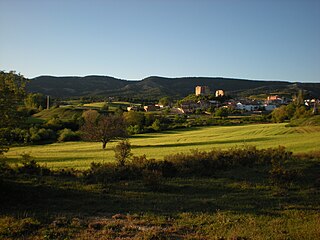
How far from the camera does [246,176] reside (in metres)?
19.7

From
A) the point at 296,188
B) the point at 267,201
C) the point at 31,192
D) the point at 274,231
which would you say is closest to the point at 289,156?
the point at 296,188

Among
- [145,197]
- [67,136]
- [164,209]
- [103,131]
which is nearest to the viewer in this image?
[164,209]

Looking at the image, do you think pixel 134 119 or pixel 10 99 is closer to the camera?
pixel 10 99

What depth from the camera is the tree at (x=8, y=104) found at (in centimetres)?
1358

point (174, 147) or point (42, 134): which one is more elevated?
point (174, 147)

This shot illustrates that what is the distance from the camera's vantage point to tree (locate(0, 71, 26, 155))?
44.5 feet

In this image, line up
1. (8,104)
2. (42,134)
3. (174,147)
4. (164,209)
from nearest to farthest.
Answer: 1. (164,209)
2. (8,104)
3. (174,147)
4. (42,134)

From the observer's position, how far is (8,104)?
539 inches

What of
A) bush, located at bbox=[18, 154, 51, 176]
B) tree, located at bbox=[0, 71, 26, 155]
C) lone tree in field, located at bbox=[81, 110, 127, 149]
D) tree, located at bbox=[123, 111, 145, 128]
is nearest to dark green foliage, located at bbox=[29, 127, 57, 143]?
tree, located at bbox=[123, 111, 145, 128]

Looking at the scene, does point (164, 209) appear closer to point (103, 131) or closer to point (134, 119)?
point (103, 131)

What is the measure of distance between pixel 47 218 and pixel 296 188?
12.1 meters

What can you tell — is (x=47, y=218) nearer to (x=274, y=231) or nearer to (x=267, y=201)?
(x=274, y=231)

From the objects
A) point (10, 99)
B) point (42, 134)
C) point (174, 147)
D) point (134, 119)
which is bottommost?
point (42, 134)

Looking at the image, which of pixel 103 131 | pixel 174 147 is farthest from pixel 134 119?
pixel 174 147
